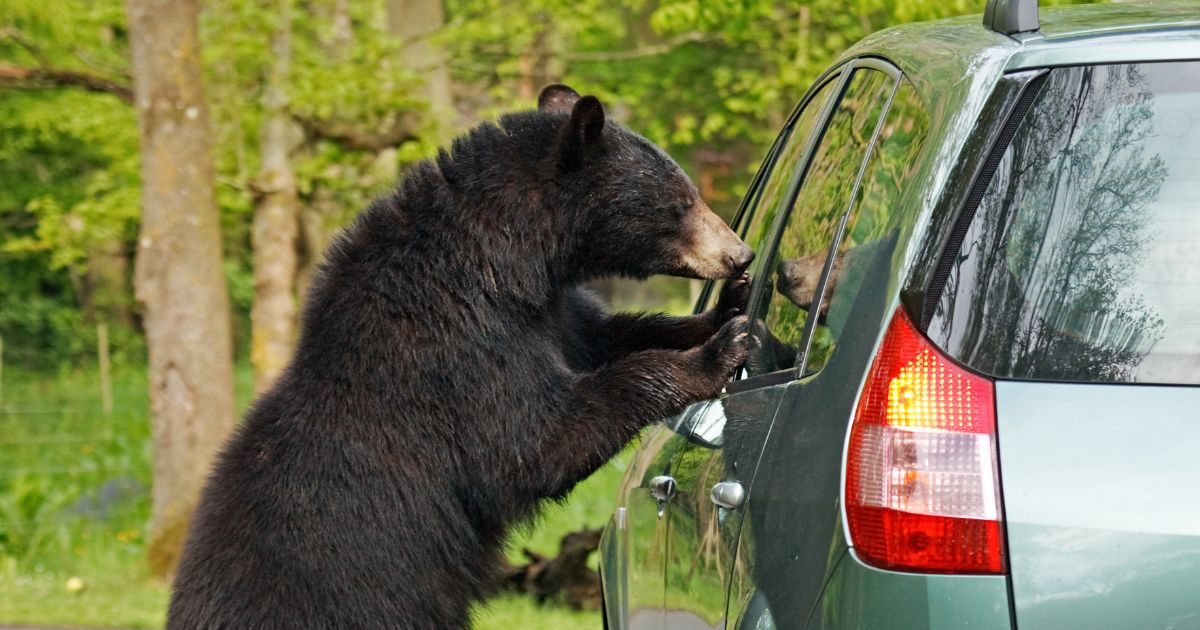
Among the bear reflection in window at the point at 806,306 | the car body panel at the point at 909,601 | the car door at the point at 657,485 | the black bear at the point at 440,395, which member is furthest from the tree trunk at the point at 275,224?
the car body panel at the point at 909,601

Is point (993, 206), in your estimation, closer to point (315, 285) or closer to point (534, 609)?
point (315, 285)

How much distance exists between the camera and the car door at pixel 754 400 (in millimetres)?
2422

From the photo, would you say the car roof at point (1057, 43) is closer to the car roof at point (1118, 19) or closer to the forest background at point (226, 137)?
the car roof at point (1118, 19)

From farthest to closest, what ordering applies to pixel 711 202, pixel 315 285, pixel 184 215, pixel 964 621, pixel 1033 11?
pixel 711 202 → pixel 184 215 → pixel 315 285 → pixel 1033 11 → pixel 964 621

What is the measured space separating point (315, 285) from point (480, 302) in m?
0.48

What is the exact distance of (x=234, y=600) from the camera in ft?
10.6

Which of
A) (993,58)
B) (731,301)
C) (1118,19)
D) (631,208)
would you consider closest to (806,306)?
(993,58)

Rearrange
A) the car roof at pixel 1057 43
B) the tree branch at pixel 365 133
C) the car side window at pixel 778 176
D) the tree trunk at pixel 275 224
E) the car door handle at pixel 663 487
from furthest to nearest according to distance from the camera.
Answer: the tree branch at pixel 365 133 → the tree trunk at pixel 275 224 → the car side window at pixel 778 176 → the car door handle at pixel 663 487 → the car roof at pixel 1057 43

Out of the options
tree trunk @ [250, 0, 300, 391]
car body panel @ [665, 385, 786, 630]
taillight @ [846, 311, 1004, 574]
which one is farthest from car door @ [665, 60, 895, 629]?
tree trunk @ [250, 0, 300, 391]

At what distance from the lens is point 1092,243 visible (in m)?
1.92

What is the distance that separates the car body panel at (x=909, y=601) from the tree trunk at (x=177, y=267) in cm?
794

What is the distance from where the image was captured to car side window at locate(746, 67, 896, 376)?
2572 mm

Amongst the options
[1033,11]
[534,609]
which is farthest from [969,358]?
[534,609]

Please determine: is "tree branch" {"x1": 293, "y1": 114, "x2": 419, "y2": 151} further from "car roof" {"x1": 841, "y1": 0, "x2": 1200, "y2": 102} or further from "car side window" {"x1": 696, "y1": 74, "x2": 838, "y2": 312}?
"car roof" {"x1": 841, "y1": 0, "x2": 1200, "y2": 102}
